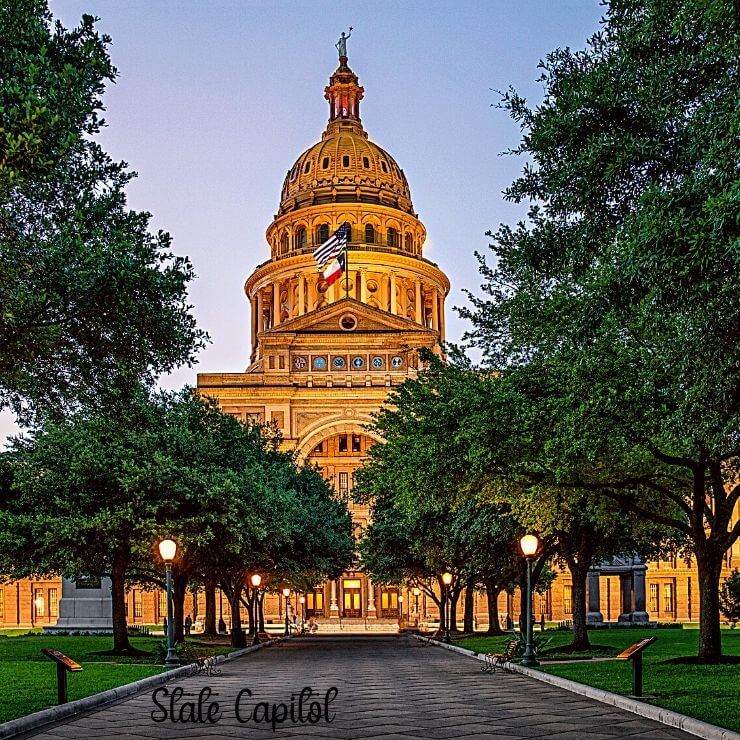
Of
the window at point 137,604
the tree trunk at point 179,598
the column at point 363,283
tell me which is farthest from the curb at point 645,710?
the column at point 363,283

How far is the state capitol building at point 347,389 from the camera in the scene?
322 ft

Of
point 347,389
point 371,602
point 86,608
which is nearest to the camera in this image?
point 86,608

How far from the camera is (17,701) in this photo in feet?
55.4

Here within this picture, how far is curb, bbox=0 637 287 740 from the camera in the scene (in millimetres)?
13414

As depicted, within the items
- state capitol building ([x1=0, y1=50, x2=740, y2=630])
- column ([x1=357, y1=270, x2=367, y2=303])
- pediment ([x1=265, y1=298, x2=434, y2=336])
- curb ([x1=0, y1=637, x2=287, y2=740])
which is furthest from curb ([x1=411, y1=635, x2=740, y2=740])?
column ([x1=357, y1=270, x2=367, y2=303])

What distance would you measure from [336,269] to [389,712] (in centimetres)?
9770

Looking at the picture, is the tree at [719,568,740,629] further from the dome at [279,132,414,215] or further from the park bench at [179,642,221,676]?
the dome at [279,132,414,215]

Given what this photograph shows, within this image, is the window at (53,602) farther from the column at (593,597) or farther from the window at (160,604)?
the column at (593,597)

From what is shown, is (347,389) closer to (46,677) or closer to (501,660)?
(501,660)

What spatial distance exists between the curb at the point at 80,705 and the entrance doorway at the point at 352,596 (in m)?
81.1

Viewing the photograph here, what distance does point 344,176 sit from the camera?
13800 cm

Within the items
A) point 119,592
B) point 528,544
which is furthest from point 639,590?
point 528,544

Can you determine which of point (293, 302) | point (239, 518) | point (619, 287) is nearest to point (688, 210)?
point (619, 287)

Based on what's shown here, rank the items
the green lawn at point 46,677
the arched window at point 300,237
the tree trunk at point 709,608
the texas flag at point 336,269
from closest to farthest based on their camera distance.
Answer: the green lawn at point 46,677, the tree trunk at point 709,608, the texas flag at point 336,269, the arched window at point 300,237
